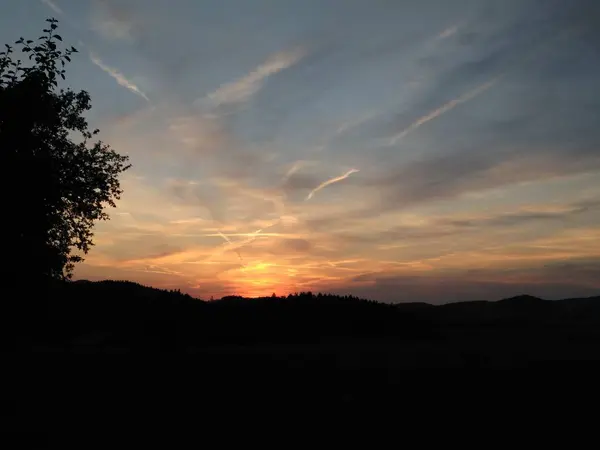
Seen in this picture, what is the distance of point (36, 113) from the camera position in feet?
62.6

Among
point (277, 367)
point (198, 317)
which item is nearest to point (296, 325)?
point (198, 317)

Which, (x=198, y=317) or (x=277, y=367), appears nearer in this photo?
(x=277, y=367)

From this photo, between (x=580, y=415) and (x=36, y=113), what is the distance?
19481 mm

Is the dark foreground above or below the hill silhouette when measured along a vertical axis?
below

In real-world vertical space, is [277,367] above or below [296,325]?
below

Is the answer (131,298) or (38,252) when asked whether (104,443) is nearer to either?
(38,252)

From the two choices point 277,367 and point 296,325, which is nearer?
point 277,367

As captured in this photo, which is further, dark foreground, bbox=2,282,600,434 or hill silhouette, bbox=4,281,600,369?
hill silhouette, bbox=4,281,600,369

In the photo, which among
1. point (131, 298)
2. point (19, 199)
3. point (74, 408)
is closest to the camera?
point (74, 408)

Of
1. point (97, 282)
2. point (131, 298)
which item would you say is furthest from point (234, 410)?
point (97, 282)

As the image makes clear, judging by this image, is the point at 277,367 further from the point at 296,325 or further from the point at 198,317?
the point at 198,317

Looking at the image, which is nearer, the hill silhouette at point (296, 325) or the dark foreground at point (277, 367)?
the dark foreground at point (277, 367)

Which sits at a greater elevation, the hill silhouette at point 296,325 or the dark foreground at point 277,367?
the hill silhouette at point 296,325

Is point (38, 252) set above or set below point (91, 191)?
below
